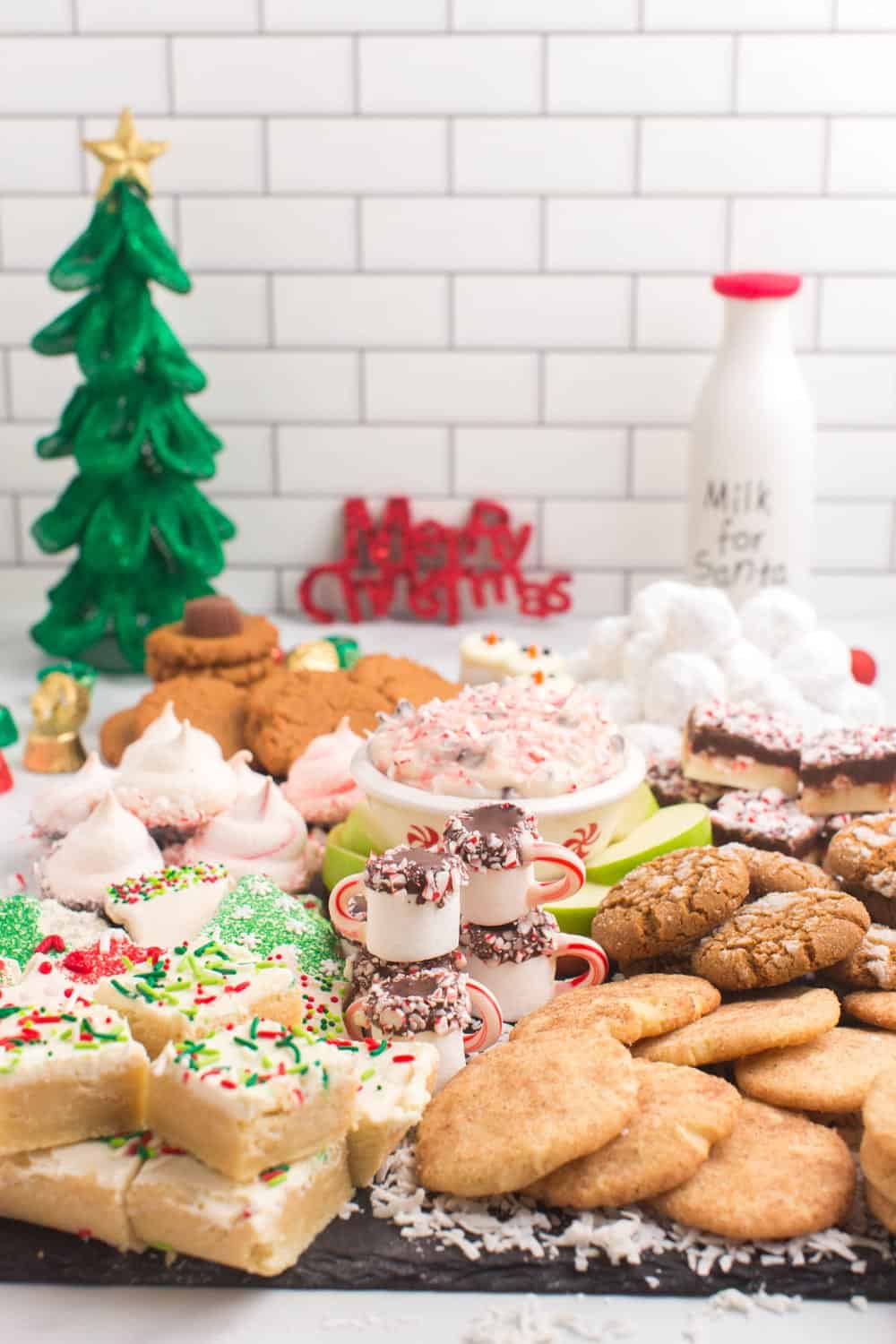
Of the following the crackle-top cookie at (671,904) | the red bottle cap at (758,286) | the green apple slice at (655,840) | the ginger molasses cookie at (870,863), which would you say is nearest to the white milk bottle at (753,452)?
the red bottle cap at (758,286)

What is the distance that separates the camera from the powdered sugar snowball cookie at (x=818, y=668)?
1865 millimetres

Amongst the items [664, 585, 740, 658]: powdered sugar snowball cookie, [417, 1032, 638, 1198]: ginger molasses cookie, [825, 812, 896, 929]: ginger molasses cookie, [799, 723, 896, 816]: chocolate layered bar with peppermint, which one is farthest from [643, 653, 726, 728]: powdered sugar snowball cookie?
[417, 1032, 638, 1198]: ginger molasses cookie

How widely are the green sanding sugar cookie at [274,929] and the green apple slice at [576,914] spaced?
0.69ft

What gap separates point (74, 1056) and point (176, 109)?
1762 mm

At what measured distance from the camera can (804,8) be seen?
2.32 metres

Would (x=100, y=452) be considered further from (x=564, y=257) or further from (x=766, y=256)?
(x=766, y=256)

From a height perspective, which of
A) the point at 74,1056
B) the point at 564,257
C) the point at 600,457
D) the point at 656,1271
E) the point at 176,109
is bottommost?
the point at 656,1271

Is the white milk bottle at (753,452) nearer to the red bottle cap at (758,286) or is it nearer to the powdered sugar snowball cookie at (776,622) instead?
the red bottle cap at (758,286)

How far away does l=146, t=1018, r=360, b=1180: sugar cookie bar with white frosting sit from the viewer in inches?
39.3

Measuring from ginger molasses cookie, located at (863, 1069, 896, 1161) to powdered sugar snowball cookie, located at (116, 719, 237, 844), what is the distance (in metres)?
0.79

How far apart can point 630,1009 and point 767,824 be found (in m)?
0.43

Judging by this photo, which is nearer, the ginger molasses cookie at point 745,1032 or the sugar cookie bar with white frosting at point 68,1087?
the sugar cookie bar with white frosting at point 68,1087

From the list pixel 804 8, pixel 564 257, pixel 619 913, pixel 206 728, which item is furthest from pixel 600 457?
pixel 619 913

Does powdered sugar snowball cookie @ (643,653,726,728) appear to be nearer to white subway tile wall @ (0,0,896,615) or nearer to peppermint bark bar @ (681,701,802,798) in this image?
peppermint bark bar @ (681,701,802,798)
